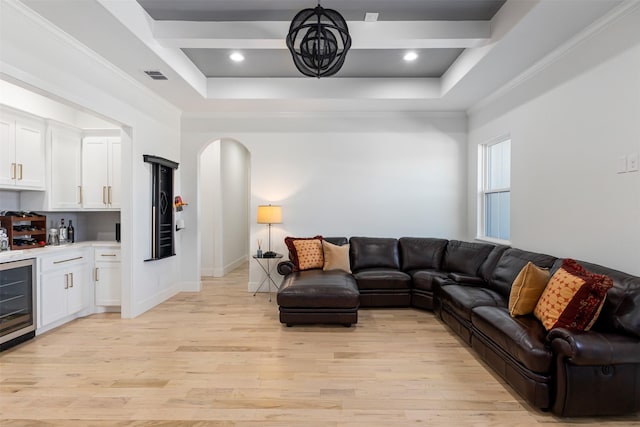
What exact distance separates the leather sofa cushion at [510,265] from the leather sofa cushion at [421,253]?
3.84 ft

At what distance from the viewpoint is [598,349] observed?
84.1 inches

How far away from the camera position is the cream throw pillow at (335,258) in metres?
4.92

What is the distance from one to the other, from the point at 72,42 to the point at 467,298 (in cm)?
442

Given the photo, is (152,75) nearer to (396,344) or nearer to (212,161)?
(212,161)

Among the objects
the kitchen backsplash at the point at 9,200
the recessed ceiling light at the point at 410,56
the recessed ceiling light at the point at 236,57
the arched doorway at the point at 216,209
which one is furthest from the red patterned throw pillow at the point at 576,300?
the arched doorway at the point at 216,209

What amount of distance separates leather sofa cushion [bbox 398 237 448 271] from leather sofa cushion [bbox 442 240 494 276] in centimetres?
11

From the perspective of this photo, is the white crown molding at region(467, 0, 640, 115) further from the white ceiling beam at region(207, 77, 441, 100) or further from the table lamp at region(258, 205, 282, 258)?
the table lamp at region(258, 205, 282, 258)

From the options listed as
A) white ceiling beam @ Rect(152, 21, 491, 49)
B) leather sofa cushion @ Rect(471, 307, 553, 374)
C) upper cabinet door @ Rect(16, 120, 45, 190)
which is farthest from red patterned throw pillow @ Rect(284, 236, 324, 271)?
upper cabinet door @ Rect(16, 120, 45, 190)

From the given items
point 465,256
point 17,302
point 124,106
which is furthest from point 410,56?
point 17,302

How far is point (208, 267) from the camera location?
6961 millimetres

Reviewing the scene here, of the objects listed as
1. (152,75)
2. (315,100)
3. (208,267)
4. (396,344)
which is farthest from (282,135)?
(396,344)

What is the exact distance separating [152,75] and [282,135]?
6.91 ft

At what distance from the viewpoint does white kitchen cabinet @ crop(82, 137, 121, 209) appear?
15.2 ft

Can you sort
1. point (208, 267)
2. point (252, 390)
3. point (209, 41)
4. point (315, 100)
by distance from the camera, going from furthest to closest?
point (208, 267)
point (315, 100)
point (209, 41)
point (252, 390)
